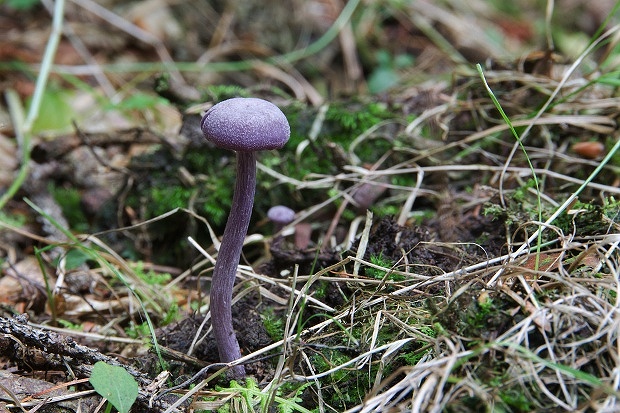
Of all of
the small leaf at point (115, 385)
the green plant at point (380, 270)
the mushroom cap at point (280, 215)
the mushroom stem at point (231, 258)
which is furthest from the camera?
the mushroom cap at point (280, 215)

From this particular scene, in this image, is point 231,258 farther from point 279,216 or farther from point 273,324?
point 279,216

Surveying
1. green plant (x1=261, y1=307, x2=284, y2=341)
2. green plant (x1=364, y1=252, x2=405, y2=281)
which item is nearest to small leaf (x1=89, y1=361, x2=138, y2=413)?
green plant (x1=261, y1=307, x2=284, y2=341)

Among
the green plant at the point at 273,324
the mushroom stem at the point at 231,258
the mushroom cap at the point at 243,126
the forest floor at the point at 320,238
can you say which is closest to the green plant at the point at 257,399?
the forest floor at the point at 320,238

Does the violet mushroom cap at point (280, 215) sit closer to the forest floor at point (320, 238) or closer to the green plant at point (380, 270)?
the forest floor at point (320, 238)

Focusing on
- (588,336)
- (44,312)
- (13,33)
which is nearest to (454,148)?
(588,336)

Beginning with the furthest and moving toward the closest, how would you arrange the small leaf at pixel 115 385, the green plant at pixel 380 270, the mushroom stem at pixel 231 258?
the green plant at pixel 380 270 < the mushroom stem at pixel 231 258 < the small leaf at pixel 115 385

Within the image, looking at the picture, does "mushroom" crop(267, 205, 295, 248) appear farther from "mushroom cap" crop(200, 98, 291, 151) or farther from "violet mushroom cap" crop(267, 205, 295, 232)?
"mushroom cap" crop(200, 98, 291, 151)

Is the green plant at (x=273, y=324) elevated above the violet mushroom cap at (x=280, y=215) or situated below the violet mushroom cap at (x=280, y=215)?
below
